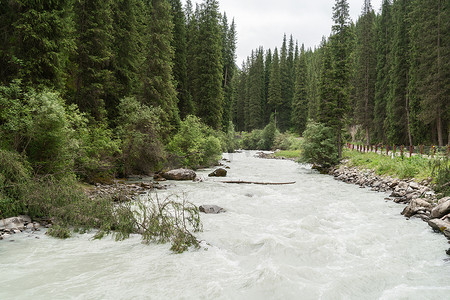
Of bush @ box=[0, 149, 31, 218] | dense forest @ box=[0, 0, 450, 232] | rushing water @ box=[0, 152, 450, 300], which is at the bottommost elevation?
rushing water @ box=[0, 152, 450, 300]

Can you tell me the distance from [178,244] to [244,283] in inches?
77.9

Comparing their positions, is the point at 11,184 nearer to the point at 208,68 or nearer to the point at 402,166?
the point at 402,166

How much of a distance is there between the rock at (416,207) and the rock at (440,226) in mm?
1403

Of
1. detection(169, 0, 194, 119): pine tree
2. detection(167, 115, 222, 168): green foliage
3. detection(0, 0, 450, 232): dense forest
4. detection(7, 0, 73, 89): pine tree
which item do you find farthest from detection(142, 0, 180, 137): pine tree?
detection(7, 0, 73, 89): pine tree

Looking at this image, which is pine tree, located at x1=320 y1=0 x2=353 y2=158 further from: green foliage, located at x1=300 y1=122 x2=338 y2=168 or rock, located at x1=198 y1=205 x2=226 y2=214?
rock, located at x1=198 y1=205 x2=226 y2=214

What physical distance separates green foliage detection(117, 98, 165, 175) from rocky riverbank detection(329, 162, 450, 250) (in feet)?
42.6

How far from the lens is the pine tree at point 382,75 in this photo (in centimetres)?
3579

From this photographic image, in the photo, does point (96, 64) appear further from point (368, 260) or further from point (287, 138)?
point (287, 138)

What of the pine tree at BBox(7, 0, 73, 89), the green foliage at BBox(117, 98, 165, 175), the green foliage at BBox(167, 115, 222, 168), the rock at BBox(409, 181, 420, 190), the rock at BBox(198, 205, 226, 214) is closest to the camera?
the rock at BBox(198, 205, 226, 214)

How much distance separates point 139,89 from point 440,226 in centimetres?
2043

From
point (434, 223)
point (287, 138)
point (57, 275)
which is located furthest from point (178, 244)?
point (287, 138)

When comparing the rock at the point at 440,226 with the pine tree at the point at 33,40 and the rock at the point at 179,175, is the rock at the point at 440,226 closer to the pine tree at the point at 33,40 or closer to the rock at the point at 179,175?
the rock at the point at 179,175

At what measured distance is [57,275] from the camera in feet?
16.1

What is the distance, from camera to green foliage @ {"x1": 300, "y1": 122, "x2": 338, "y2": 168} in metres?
22.7
